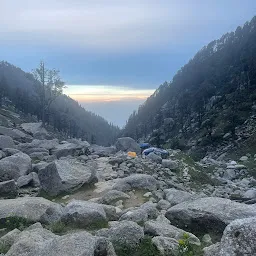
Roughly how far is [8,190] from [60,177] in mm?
2527

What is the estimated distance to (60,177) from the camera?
1778cm

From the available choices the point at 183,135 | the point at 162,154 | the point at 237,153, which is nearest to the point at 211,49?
the point at 183,135

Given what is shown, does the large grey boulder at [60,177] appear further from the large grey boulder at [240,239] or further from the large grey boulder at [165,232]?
the large grey boulder at [240,239]

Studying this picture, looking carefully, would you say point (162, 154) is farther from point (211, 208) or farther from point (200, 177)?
point (211, 208)

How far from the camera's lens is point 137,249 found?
860 centimetres

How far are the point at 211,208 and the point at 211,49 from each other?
197039mm

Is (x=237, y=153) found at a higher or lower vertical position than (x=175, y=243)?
lower

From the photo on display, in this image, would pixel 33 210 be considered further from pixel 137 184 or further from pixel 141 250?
pixel 137 184

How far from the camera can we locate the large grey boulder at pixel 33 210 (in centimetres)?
1182

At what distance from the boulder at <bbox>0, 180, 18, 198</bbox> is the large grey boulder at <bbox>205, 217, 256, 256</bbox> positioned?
12.3 metres

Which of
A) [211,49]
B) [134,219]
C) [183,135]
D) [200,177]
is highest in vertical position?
[211,49]

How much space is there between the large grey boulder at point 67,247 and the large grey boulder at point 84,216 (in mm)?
2438

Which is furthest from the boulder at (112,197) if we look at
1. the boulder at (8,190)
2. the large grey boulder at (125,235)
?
the large grey boulder at (125,235)

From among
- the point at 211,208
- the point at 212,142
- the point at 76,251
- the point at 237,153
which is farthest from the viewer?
the point at 212,142
